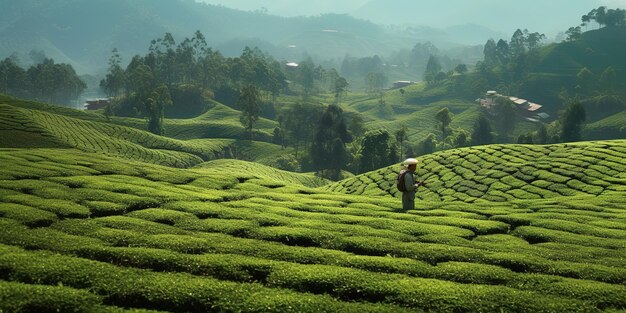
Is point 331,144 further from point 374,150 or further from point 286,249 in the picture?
point 286,249

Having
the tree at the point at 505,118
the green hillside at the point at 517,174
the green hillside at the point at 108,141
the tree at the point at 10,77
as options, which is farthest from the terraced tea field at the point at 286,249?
the tree at the point at 10,77

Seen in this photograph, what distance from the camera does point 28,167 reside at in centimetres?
3350

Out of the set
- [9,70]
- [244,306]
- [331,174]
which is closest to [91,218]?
[244,306]

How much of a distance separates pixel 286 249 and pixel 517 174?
30.1 meters

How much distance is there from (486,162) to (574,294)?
31.7 m

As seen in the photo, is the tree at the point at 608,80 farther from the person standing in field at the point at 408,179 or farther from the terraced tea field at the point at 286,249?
the person standing in field at the point at 408,179

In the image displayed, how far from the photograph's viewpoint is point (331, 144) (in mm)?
107500

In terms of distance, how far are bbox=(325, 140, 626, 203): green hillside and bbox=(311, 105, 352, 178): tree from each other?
53.5 m

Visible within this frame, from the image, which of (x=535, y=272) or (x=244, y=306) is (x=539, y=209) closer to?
(x=535, y=272)

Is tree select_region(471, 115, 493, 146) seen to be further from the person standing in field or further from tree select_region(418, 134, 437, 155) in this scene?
the person standing in field

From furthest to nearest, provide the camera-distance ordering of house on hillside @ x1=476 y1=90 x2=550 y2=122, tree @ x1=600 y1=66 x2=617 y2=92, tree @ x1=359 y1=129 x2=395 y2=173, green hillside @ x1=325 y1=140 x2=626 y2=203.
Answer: tree @ x1=600 y1=66 x2=617 y2=92 → house on hillside @ x1=476 y1=90 x2=550 y2=122 → tree @ x1=359 y1=129 x2=395 y2=173 → green hillside @ x1=325 y1=140 x2=626 y2=203

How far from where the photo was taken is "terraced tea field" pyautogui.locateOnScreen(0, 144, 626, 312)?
15148 mm

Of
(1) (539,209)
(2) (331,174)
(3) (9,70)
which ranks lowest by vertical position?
(2) (331,174)

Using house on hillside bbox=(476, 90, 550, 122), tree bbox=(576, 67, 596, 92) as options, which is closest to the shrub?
house on hillside bbox=(476, 90, 550, 122)
